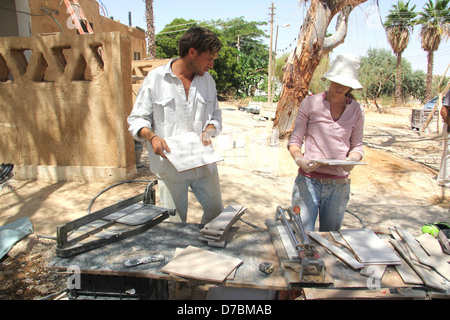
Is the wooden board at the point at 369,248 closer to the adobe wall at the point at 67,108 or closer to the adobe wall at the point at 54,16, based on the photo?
the adobe wall at the point at 67,108

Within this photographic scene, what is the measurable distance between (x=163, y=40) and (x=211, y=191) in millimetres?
33089

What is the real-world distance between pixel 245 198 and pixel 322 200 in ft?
9.43

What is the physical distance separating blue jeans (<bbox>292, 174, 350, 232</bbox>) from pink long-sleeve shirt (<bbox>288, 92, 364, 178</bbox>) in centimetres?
8

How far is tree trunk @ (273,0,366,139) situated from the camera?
713 centimetres

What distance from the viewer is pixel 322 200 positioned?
7.96 feet

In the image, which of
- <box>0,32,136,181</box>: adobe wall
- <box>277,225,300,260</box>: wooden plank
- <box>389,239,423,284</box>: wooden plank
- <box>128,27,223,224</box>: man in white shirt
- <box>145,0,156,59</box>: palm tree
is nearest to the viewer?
<box>389,239,423,284</box>: wooden plank

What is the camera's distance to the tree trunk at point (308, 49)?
713 cm

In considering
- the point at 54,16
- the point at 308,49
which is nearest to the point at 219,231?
the point at 308,49

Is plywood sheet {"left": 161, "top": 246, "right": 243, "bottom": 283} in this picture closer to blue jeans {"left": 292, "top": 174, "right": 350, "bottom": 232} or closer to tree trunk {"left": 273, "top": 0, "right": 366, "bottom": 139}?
blue jeans {"left": 292, "top": 174, "right": 350, "bottom": 232}

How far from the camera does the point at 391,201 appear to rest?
5785 millimetres

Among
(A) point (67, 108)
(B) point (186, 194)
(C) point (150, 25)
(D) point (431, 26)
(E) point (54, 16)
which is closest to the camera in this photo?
(B) point (186, 194)

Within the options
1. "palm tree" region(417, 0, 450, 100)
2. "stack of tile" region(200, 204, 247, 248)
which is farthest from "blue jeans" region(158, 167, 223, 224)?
"palm tree" region(417, 0, 450, 100)

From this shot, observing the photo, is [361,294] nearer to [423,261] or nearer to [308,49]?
[423,261]

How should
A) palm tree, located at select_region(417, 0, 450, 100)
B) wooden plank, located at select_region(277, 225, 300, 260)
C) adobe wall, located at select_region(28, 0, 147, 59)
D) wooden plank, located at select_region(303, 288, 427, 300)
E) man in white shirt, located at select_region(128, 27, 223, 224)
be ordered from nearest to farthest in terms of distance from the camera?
wooden plank, located at select_region(303, 288, 427, 300), wooden plank, located at select_region(277, 225, 300, 260), man in white shirt, located at select_region(128, 27, 223, 224), adobe wall, located at select_region(28, 0, 147, 59), palm tree, located at select_region(417, 0, 450, 100)
